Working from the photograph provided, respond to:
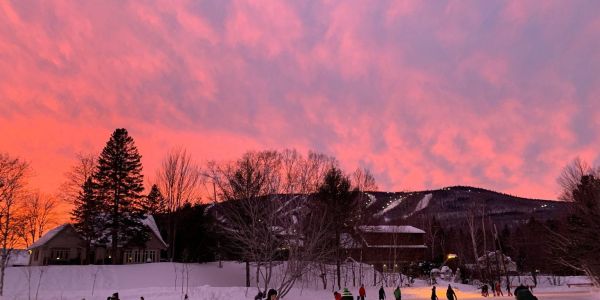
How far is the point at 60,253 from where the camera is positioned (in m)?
50.6

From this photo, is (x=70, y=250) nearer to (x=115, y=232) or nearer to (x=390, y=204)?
(x=115, y=232)

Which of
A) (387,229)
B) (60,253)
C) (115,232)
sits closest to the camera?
(115,232)

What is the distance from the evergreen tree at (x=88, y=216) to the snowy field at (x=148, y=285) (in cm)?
567

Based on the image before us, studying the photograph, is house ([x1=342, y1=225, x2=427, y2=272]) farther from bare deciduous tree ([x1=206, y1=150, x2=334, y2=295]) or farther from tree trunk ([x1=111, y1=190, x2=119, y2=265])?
tree trunk ([x1=111, y1=190, x2=119, y2=265])

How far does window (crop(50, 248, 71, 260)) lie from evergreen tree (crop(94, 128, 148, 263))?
191 inches

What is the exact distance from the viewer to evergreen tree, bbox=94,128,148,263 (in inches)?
1971

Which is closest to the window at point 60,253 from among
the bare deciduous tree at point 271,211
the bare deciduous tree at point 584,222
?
the bare deciduous tree at point 271,211

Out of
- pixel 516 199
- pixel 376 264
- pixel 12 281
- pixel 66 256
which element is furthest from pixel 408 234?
pixel 516 199

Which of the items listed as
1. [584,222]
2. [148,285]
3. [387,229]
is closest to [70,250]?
[148,285]

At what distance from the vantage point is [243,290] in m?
35.2

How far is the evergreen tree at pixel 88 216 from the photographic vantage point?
49.2 m

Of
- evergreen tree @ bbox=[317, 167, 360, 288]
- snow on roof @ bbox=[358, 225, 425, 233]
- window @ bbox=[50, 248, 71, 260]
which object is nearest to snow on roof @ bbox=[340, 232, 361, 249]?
evergreen tree @ bbox=[317, 167, 360, 288]

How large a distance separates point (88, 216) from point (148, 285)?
44.2 ft

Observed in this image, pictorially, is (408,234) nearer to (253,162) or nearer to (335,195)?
(335,195)
